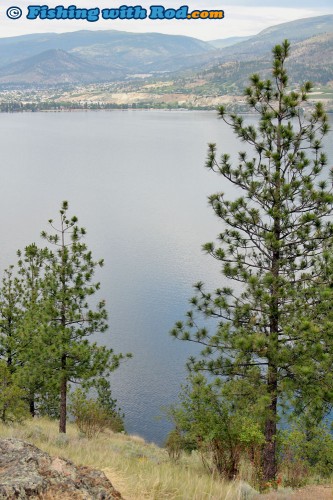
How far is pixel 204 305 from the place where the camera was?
1542 centimetres

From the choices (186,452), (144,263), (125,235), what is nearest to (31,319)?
(186,452)

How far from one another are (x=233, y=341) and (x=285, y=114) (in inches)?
271

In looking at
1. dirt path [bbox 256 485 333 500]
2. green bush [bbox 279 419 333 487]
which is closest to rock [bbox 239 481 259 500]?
dirt path [bbox 256 485 333 500]

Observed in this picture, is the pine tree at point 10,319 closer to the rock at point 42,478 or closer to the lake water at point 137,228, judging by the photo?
the lake water at point 137,228

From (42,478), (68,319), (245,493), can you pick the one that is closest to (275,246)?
(245,493)

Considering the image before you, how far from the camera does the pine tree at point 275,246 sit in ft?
44.8

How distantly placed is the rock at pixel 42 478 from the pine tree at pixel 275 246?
767 cm

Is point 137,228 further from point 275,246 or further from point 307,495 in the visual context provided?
point 307,495

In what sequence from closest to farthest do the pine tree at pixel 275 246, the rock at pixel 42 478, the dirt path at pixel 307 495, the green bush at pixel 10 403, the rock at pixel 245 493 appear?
the rock at pixel 42 478
the rock at pixel 245 493
the dirt path at pixel 307 495
the pine tree at pixel 275 246
the green bush at pixel 10 403

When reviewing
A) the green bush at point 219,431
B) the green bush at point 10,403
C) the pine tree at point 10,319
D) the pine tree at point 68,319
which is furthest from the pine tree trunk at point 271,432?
the pine tree at point 10,319

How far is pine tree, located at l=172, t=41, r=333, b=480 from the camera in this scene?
13664 millimetres

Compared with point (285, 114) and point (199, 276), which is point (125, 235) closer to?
point (199, 276)

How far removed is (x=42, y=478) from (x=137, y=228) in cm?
7568

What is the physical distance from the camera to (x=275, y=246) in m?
14.2
